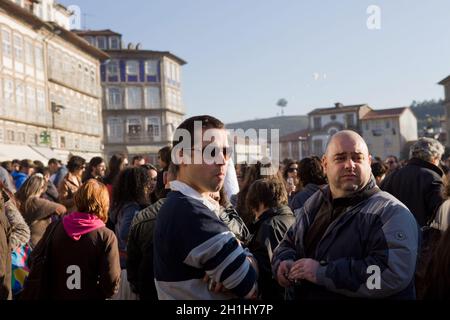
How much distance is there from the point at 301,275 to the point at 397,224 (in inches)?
22.9

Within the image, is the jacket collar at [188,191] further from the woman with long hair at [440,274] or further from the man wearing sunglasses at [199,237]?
the woman with long hair at [440,274]

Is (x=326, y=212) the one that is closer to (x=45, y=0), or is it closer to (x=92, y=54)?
(x=45, y=0)

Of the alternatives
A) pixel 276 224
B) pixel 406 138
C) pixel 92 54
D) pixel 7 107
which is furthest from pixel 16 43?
pixel 406 138

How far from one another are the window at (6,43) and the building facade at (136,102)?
29.3 metres

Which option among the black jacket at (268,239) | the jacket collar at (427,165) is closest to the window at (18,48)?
the jacket collar at (427,165)

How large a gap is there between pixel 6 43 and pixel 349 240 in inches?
1340

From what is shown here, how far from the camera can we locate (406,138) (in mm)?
86562

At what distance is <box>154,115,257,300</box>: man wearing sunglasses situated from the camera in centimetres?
240

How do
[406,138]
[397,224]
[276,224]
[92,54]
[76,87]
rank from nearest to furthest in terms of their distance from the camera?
[397,224] → [276,224] → [76,87] → [92,54] → [406,138]

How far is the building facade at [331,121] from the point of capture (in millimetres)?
85312

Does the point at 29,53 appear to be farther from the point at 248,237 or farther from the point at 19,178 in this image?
the point at 248,237

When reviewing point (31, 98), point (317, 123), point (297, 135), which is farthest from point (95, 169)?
point (297, 135)

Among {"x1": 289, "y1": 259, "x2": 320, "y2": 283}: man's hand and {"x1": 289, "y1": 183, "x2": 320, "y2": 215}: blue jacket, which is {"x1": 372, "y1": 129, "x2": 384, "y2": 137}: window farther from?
{"x1": 289, "y1": 259, "x2": 320, "y2": 283}: man's hand

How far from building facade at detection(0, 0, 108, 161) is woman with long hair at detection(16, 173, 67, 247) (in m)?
25.6
